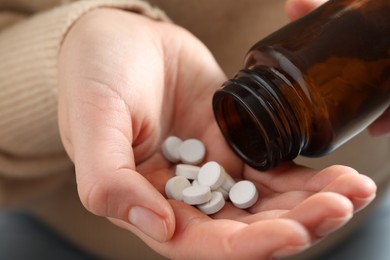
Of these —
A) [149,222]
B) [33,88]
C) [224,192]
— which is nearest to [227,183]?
[224,192]

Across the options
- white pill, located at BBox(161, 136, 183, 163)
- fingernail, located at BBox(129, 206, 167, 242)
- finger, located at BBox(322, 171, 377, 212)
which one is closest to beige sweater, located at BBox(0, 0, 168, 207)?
white pill, located at BBox(161, 136, 183, 163)

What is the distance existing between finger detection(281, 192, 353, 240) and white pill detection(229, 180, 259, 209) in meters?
0.10

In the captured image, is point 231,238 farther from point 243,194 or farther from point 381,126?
point 381,126

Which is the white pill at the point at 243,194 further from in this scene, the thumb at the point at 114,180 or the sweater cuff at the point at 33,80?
the sweater cuff at the point at 33,80

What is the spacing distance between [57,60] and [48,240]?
344mm

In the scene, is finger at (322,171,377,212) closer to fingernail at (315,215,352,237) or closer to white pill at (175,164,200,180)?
fingernail at (315,215,352,237)

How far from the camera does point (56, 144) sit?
698 millimetres

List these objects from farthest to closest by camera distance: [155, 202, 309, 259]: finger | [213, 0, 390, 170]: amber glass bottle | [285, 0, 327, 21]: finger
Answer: [285, 0, 327, 21]: finger
[213, 0, 390, 170]: amber glass bottle
[155, 202, 309, 259]: finger

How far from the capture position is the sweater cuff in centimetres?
65

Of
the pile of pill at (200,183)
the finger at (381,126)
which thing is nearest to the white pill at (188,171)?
the pile of pill at (200,183)

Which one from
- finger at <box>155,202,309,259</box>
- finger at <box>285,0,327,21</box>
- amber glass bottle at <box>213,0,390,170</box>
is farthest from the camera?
finger at <box>285,0,327,21</box>

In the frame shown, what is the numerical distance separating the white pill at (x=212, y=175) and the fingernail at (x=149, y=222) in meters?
0.10

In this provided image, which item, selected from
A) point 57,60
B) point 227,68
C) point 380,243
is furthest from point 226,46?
point 380,243

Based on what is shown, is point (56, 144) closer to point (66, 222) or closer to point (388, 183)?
point (66, 222)
